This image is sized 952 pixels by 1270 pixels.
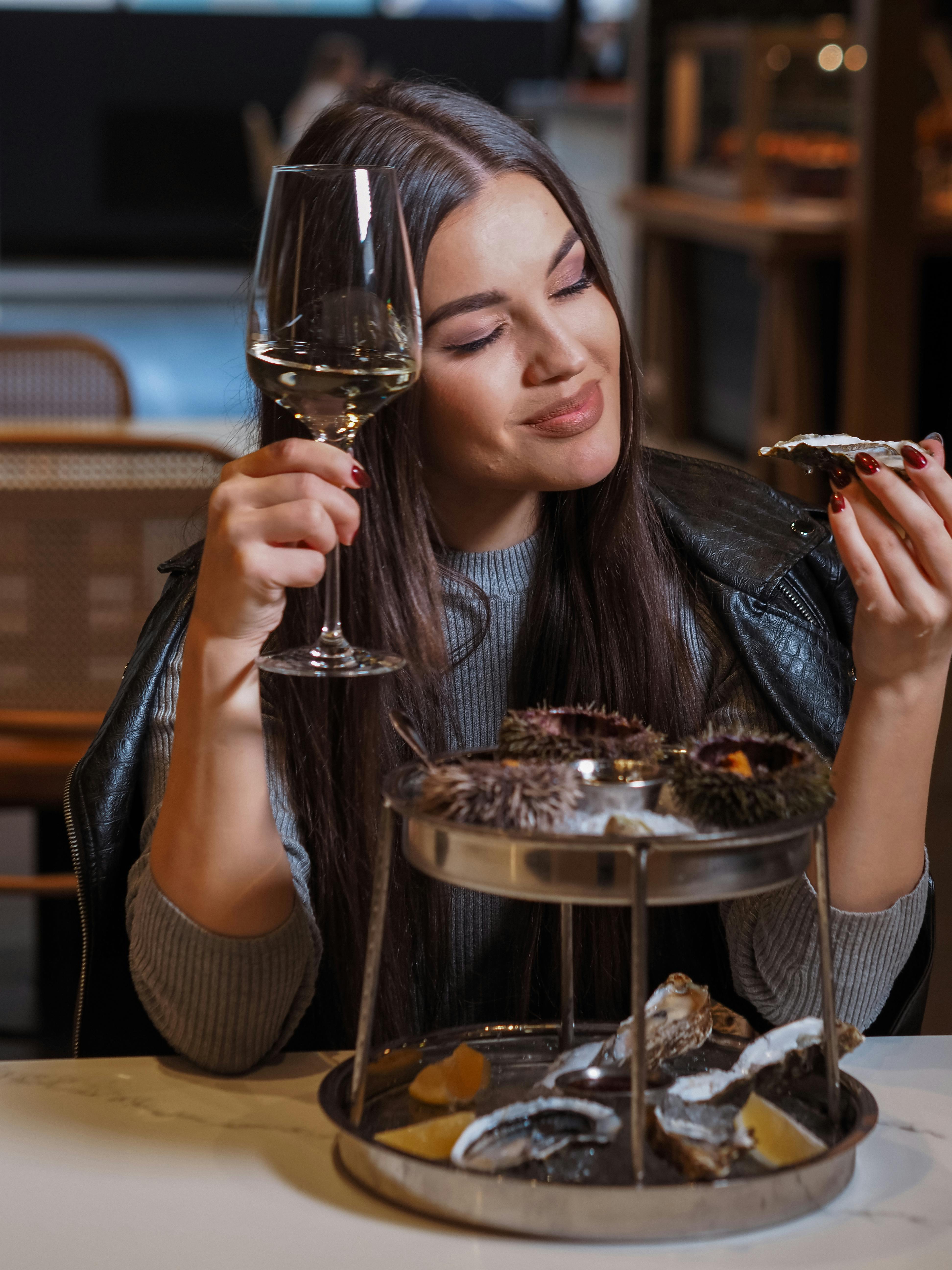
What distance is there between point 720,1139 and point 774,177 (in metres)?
4.20

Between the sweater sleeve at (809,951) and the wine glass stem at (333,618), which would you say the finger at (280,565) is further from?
the sweater sleeve at (809,951)

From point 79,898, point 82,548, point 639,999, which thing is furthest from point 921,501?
point 82,548

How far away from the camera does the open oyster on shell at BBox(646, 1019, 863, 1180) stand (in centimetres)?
75

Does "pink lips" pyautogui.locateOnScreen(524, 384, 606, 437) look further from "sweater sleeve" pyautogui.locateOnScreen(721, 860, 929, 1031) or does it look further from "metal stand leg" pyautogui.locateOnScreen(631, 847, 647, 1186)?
"metal stand leg" pyautogui.locateOnScreen(631, 847, 647, 1186)

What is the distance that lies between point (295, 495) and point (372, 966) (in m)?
0.25

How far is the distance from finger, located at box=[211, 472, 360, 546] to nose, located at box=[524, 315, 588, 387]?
314 mm

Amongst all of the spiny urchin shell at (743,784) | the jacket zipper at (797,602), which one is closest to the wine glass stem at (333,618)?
the spiny urchin shell at (743,784)

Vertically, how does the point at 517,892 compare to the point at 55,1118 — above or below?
above

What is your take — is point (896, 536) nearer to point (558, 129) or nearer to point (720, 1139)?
point (720, 1139)

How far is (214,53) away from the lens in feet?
38.3

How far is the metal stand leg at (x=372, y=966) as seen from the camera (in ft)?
2.58

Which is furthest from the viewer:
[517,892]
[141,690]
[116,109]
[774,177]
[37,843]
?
[116,109]

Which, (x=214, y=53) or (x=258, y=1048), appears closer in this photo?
(x=258, y=1048)

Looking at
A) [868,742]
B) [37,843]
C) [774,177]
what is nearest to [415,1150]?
[868,742]
